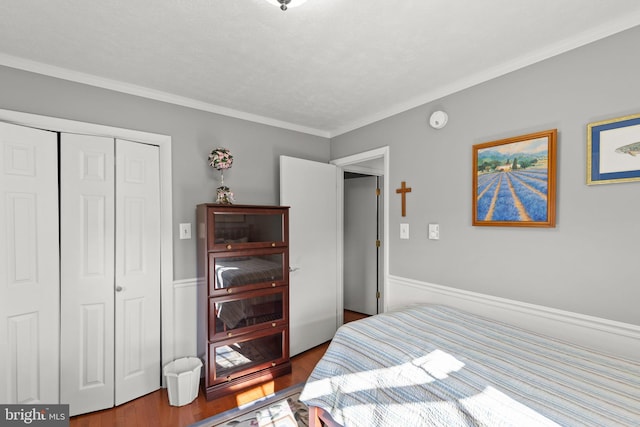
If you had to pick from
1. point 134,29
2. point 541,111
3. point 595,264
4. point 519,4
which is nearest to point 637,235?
point 595,264

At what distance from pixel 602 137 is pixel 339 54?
155 centimetres

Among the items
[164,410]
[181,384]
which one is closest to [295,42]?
[181,384]

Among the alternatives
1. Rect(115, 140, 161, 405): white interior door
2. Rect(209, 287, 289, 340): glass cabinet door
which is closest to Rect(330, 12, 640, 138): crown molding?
Rect(209, 287, 289, 340): glass cabinet door

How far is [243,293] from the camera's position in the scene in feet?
8.20

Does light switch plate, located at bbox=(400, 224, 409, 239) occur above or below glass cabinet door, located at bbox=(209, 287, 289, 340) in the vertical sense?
above

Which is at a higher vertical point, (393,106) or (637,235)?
(393,106)

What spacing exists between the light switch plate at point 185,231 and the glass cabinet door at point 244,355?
3.02 feet

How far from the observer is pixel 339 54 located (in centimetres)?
186

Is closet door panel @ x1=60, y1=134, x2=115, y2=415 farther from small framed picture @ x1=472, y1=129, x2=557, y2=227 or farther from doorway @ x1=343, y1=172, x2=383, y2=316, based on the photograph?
doorway @ x1=343, y1=172, x2=383, y2=316

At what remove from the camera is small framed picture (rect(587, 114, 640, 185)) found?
1.50 m

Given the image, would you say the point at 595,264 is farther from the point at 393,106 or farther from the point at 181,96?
the point at 181,96

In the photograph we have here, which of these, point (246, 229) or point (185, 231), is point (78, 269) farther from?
point (246, 229)

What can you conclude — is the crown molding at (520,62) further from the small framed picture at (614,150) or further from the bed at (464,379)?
the bed at (464,379)

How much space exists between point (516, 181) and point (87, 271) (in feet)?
10.1
